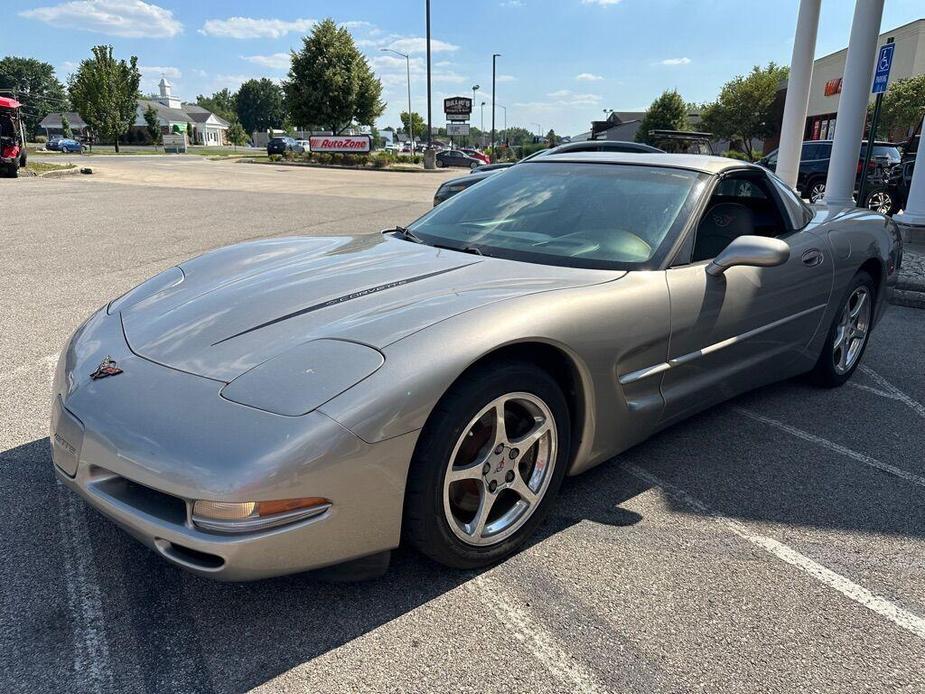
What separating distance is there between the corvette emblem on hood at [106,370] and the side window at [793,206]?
3346mm

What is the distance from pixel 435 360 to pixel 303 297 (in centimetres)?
71

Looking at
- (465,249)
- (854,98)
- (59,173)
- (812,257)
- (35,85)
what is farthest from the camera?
(35,85)

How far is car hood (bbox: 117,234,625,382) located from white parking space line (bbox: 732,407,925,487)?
62.8 inches

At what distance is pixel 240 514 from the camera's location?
177 cm

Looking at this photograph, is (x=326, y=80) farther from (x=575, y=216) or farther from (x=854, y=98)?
(x=575, y=216)

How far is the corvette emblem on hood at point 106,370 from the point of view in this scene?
215 cm

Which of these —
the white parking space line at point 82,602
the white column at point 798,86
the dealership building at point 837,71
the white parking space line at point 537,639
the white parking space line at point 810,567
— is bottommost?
the white parking space line at point 810,567

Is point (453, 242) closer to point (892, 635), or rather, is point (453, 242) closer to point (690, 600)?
point (690, 600)

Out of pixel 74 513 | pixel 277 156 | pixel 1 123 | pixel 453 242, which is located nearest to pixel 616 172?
pixel 453 242

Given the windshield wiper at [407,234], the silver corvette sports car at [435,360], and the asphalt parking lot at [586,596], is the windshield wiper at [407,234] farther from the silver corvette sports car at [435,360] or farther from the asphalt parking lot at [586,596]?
the asphalt parking lot at [586,596]

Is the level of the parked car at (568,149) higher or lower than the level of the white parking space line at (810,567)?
higher

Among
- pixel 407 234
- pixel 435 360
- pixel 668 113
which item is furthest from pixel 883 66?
pixel 668 113

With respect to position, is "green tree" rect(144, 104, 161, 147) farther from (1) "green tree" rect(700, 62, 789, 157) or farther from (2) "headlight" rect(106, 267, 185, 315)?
(2) "headlight" rect(106, 267, 185, 315)

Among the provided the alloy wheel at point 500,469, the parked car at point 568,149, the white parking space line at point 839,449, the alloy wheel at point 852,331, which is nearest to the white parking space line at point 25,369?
the alloy wheel at point 500,469
